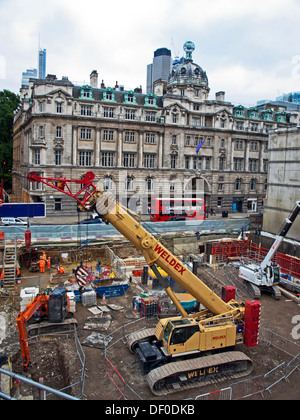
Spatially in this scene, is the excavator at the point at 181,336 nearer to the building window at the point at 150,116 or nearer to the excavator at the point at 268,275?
the excavator at the point at 268,275

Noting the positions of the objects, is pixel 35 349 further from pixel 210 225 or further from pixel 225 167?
pixel 225 167

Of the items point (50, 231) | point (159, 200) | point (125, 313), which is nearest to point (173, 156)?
Result: point (159, 200)

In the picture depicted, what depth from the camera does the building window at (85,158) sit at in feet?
158

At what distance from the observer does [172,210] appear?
46594mm

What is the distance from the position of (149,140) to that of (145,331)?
39.2m

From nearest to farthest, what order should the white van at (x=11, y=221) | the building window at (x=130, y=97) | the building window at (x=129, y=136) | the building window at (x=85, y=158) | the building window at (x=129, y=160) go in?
Answer: the white van at (x=11, y=221)
the building window at (x=85, y=158)
the building window at (x=130, y=97)
the building window at (x=129, y=136)
the building window at (x=129, y=160)

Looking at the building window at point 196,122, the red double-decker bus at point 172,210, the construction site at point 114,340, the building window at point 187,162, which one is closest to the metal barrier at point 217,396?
the construction site at point 114,340

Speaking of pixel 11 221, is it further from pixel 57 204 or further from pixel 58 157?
pixel 58 157

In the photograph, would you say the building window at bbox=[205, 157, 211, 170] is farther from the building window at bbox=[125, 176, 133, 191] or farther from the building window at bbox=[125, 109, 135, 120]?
the building window at bbox=[125, 109, 135, 120]

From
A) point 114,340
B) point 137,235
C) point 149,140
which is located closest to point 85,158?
point 149,140

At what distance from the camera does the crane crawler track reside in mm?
13547

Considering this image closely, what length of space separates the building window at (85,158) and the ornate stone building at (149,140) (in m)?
0.14

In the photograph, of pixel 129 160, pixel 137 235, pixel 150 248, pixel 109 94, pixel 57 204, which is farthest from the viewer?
pixel 129 160

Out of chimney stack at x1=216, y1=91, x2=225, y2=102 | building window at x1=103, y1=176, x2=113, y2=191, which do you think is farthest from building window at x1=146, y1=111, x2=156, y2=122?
chimney stack at x1=216, y1=91, x2=225, y2=102
